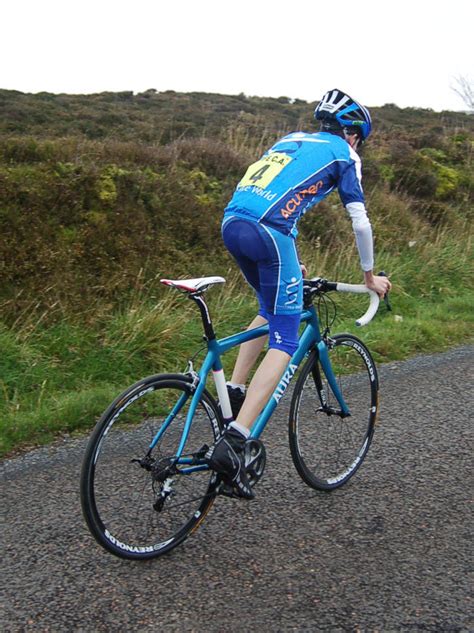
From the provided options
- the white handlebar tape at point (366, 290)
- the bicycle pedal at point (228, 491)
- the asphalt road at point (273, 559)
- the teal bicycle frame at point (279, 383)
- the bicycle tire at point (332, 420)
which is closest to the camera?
the asphalt road at point (273, 559)

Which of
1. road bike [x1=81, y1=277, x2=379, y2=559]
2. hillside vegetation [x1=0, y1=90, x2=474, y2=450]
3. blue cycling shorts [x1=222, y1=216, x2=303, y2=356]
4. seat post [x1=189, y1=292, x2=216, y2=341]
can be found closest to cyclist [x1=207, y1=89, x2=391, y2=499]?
blue cycling shorts [x1=222, y1=216, x2=303, y2=356]

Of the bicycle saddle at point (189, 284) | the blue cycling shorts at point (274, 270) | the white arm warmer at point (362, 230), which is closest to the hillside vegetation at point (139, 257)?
the blue cycling shorts at point (274, 270)

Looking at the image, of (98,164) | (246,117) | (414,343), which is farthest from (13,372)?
(246,117)

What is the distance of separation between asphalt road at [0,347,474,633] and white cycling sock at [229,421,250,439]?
0.57 meters

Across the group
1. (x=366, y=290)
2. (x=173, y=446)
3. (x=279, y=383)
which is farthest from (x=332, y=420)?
(x=173, y=446)

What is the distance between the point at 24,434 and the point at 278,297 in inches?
85.2

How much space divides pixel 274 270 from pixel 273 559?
1.43 meters

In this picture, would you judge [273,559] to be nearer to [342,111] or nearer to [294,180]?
[294,180]

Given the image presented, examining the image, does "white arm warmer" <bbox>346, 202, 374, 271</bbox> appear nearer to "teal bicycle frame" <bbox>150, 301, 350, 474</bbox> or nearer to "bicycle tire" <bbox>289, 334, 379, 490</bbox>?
"teal bicycle frame" <bbox>150, 301, 350, 474</bbox>

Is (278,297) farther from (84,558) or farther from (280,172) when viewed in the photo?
(84,558)

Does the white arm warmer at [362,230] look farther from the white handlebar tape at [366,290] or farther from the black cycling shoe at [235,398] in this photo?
the black cycling shoe at [235,398]

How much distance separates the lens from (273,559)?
11.2ft

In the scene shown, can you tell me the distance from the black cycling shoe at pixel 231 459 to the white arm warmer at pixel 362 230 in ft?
3.85

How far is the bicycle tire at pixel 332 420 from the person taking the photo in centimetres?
402
